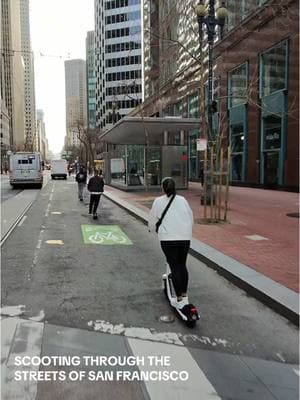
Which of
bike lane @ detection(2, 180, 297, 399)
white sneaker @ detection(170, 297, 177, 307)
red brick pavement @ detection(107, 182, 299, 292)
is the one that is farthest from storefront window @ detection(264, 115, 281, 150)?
white sneaker @ detection(170, 297, 177, 307)

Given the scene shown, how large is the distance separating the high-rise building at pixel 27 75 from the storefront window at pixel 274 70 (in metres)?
15.6

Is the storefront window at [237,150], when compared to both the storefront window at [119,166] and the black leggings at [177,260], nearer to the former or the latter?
the storefront window at [119,166]

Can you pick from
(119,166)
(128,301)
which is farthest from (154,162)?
(128,301)

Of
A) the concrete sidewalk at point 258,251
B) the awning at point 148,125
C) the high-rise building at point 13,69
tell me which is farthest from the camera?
the high-rise building at point 13,69

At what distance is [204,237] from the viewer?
396 inches

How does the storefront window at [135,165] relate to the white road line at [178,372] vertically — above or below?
above

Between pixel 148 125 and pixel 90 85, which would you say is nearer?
pixel 148 125

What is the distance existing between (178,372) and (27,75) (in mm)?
72672

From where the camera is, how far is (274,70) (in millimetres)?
24719

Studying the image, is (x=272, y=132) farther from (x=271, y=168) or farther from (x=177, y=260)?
(x=177, y=260)

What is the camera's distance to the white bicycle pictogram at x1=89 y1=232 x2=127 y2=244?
406 inches

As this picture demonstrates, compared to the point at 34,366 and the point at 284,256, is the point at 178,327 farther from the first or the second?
the point at 284,256

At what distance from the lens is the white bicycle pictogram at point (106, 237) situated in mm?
10322

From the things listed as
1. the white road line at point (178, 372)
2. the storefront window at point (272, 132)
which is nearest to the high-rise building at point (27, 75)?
the storefront window at point (272, 132)
